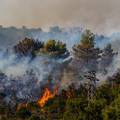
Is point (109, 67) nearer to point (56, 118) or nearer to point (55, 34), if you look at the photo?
point (56, 118)

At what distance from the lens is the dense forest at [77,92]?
2749 inches

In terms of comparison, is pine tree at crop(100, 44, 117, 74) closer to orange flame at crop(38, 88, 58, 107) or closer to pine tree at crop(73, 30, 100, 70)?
pine tree at crop(73, 30, 100, 70)

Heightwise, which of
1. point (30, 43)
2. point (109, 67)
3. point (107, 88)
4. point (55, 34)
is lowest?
point (107, 88)

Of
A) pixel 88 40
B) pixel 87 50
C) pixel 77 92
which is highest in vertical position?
pixel 88 40

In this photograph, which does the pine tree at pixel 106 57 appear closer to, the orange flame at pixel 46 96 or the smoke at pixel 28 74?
the smoke at pixel 28 74

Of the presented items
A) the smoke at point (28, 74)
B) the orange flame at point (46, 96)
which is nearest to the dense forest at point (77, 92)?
the orange flame at point (46, 96)

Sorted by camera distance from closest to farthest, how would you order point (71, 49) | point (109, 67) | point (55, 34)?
point (109, 67) → point (71, 49) → point (55, 34)

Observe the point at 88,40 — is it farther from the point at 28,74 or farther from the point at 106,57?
the point at 28,74

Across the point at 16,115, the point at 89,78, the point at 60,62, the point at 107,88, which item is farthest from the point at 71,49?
the point at 16,115

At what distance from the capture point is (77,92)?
350 ft

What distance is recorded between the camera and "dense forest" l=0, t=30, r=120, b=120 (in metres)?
69.8

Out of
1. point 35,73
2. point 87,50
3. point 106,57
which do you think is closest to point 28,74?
point 35,73

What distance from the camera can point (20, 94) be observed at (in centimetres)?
11081

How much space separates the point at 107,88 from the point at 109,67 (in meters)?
22.7
